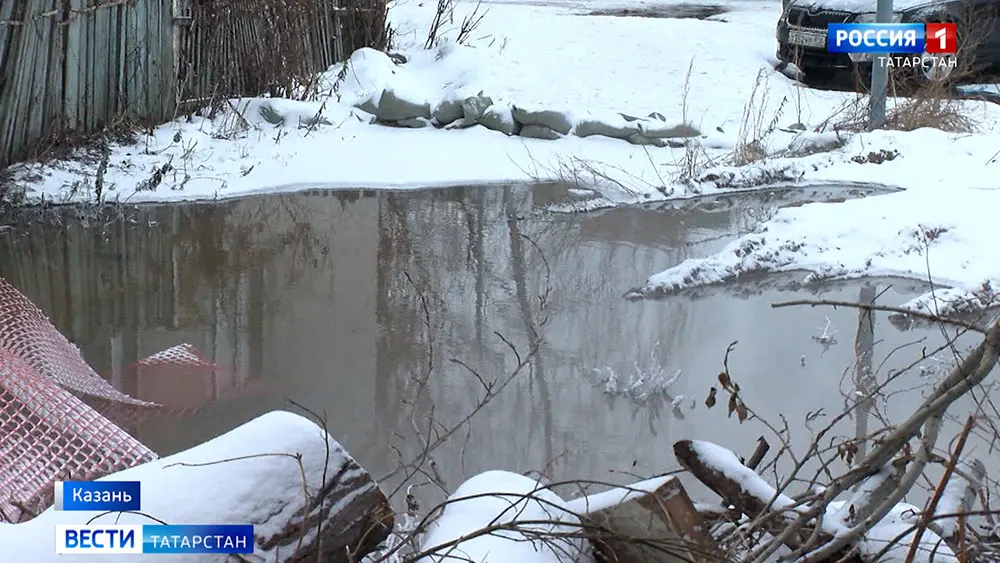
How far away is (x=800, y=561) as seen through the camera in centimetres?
231

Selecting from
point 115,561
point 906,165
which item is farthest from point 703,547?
point 906,165

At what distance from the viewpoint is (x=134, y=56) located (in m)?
8.64

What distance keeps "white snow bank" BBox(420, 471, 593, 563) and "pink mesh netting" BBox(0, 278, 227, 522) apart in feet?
3.95

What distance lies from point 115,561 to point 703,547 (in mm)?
1276

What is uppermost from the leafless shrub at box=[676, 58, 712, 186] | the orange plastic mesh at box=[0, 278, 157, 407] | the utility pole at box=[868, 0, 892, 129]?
the utility pole at box=[868, 0, 892, 129]

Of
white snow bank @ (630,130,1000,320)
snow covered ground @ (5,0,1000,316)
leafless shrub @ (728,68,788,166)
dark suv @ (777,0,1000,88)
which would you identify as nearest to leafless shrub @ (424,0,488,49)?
snow covered ground @ (5,0,1000,316)

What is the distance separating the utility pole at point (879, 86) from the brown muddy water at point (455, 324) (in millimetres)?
2413

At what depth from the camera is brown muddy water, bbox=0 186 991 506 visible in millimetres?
4416

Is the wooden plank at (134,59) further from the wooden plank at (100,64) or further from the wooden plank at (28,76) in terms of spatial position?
the wooden plank at (28,76)

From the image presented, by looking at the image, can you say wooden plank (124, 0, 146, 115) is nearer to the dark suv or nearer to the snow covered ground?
the snow covered ground

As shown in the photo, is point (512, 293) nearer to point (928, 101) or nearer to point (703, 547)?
point (703, 547)

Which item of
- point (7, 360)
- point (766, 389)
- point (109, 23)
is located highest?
point (109, 23)

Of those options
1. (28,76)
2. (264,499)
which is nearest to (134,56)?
(28,76)

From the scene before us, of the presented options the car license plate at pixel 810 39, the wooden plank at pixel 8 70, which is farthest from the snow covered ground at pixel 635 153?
the car license plate at pixel 810 39
